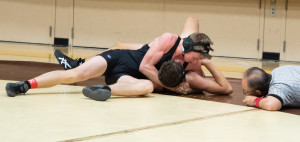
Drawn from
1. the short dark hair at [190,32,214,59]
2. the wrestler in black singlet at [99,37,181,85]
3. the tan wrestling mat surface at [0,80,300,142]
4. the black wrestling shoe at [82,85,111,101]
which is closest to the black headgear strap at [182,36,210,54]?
the short dark hair at [190,32,214,59]

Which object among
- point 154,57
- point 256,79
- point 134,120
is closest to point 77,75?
point 154,57

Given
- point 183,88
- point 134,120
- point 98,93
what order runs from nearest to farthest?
point 134,120 < point 98,93 < point 183,88

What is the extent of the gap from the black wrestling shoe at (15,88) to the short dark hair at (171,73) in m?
1.23

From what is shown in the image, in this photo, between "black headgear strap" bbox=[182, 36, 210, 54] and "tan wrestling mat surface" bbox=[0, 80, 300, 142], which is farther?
"black headgear strap" bbox=[182, 36, 210, 54]

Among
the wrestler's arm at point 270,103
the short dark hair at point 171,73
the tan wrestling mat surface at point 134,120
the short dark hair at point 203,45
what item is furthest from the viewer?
the short dark hair at point 203,45

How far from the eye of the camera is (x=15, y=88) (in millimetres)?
4523

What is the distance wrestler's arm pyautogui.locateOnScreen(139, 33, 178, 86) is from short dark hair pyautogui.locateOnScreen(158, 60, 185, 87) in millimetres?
178

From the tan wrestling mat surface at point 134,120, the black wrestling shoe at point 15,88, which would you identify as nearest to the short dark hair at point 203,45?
the tan wrestling mat surface at point 134,120

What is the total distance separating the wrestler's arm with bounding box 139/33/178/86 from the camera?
507 cm

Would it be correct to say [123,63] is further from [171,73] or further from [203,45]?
[203,45]

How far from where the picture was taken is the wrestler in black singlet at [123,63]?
5.14 metres

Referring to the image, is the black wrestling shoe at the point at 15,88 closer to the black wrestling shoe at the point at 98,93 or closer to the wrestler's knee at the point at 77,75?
the wrestler's knee at the point at 77,75

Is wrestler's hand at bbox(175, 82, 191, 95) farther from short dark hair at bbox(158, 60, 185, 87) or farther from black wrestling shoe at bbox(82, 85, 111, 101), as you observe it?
black wrestling shoe at bbox(82, 85, 111, 101)

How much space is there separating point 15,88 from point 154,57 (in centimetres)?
136
